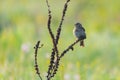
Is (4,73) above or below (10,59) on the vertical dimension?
above

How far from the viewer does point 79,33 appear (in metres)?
4.71

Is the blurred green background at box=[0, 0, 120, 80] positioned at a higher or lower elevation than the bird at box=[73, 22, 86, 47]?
lower

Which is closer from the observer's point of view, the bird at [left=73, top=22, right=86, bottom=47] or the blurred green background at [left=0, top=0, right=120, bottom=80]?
the bird at [left=73, top=22, right=86, bottom=47]

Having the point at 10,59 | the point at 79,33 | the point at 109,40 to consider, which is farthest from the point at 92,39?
the point at 79,33

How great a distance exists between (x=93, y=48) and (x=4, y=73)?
11.4ft

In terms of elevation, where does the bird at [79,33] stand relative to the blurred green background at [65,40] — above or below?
above

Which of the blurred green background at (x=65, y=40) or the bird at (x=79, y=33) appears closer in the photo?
the bird at (x=79, y=33)

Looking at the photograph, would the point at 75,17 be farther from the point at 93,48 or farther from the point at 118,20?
the point at 93,48

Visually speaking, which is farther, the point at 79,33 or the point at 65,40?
the point at 65,40

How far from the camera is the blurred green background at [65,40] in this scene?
6.96 m

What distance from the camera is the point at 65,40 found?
10250mm

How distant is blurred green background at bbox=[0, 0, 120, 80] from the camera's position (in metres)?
6.96

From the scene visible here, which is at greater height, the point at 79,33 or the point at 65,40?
the point at 79,33

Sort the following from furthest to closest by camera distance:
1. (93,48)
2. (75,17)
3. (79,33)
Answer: (75,17) < (93,48) < (79,33)
